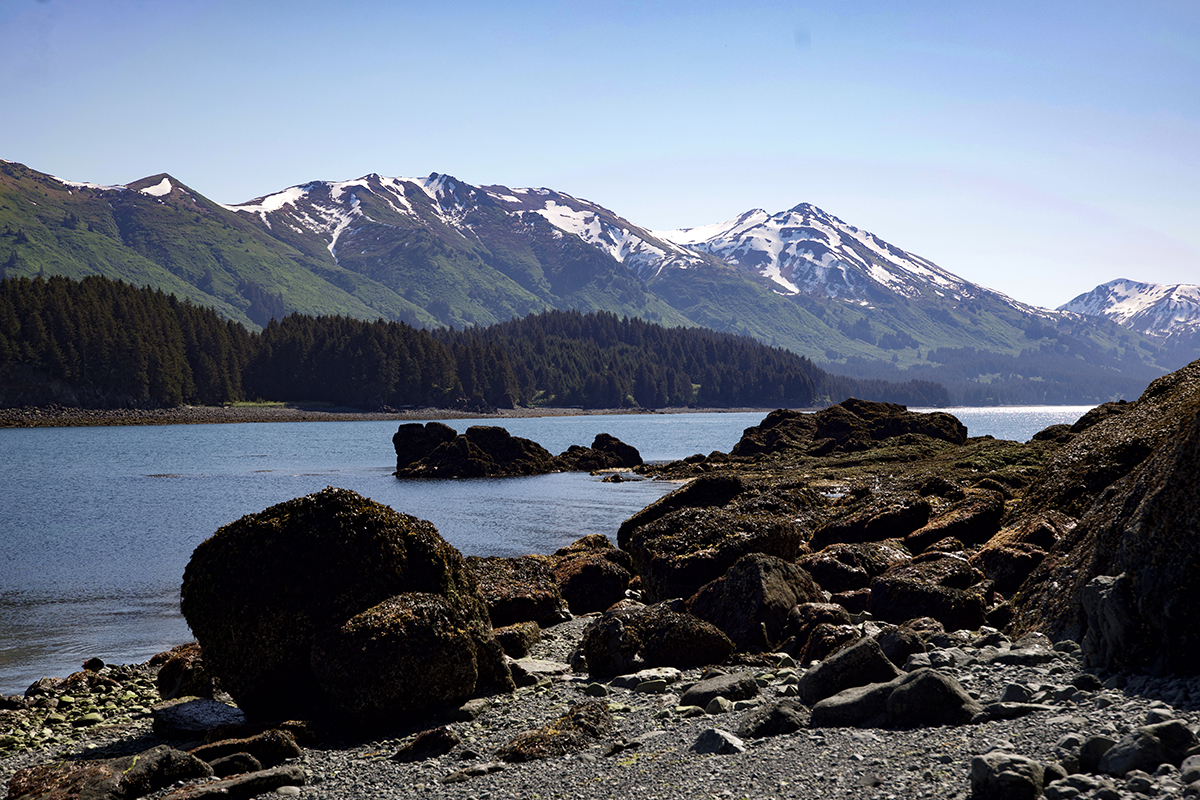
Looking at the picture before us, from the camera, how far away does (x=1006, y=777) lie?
605cm

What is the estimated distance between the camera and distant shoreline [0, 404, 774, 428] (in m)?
137

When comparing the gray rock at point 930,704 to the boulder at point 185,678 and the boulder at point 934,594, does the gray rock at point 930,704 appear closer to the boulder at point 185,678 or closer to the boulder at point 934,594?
the boulder at point 934,594

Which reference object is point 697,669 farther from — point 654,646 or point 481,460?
point 481,460

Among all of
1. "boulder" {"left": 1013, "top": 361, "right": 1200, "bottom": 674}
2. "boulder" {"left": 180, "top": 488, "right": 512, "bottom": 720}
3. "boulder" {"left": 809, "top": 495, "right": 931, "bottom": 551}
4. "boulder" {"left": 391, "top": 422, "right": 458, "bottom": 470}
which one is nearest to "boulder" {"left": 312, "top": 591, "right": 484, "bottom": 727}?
"boulder" {"left": 180, "top": 488, "right": 512, "bottom": 720}


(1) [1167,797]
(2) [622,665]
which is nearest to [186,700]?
(2) [622,665]

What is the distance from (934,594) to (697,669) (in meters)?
4.25

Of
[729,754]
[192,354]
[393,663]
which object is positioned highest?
[192,354]

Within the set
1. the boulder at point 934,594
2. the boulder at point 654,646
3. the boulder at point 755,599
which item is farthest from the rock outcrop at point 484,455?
the boulder at point 654,646

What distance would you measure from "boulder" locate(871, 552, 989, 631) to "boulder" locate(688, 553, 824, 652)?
4.16ft

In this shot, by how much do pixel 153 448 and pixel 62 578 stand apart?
74.5 metres

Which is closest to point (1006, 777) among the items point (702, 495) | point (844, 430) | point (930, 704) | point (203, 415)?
point (930, 704)

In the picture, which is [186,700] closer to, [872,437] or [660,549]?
[660,549]

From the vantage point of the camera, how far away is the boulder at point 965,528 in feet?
63.8

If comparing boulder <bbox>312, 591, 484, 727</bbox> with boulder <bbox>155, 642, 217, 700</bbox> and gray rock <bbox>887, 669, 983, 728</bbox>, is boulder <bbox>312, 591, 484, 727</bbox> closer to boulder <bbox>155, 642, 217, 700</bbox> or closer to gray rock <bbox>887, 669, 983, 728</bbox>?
boulder <bbox>155, 642, 217, 700</bbox>
